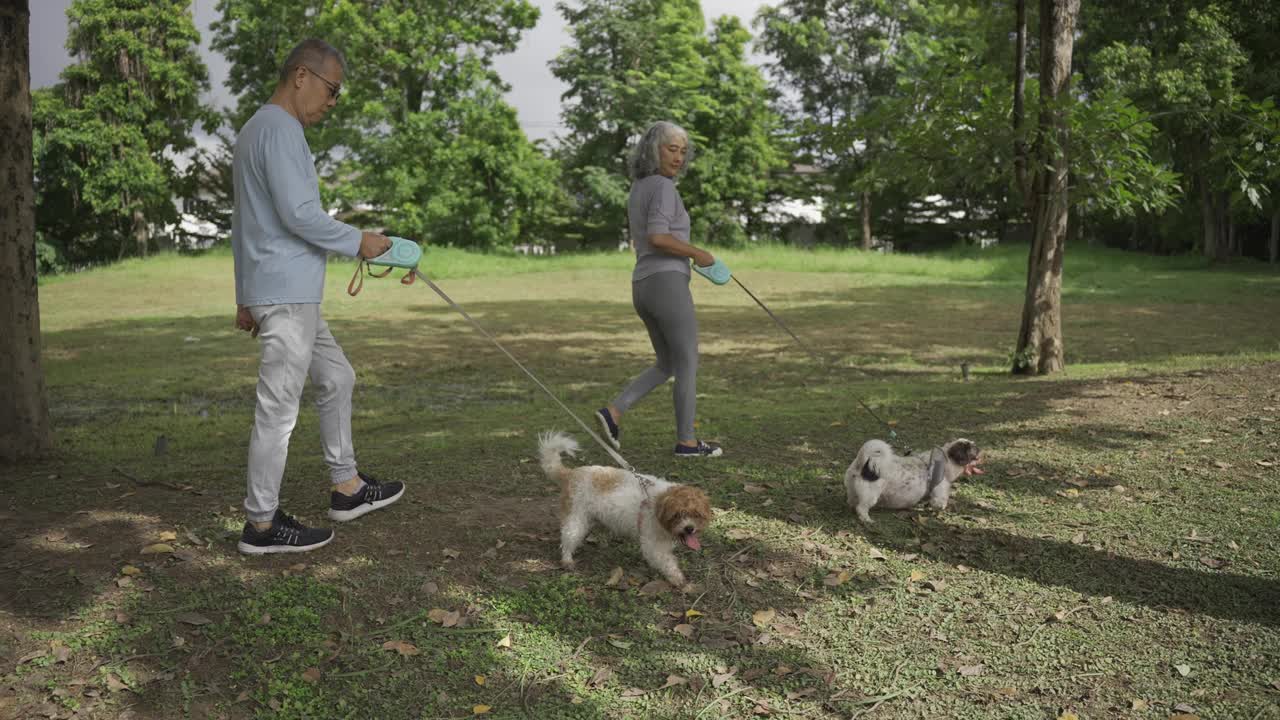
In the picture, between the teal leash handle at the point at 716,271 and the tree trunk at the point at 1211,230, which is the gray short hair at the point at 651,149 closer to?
the teal leash handle at the point at 716,271

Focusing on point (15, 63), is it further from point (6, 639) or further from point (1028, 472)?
point (1028, 472)

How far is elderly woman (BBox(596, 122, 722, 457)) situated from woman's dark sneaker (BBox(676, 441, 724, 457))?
207 millimetres

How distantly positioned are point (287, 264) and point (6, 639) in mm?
1712

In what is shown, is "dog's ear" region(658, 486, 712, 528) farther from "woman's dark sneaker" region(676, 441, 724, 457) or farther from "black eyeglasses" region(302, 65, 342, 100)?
"woman's dark sneaker" region(676, 441, 724, 457)

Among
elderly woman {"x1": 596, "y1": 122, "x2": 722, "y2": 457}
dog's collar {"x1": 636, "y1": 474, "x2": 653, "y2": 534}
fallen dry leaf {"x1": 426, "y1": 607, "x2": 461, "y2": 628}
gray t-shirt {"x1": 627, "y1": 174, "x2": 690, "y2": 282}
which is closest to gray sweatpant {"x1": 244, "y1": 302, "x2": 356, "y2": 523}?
fallen dry leaf {"x1": 426, "y1": 607, "x2": 461, "y2": 628}

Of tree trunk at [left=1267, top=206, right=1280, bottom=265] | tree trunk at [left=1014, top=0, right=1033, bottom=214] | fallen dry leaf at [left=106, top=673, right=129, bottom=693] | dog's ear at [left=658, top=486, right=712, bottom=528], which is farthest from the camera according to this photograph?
tree trunk at [left=1267, top=206, right=1280, bottom=265]

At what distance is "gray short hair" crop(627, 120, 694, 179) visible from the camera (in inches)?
209

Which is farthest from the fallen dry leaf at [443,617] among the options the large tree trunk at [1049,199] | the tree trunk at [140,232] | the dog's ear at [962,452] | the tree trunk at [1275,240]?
the tree trunk at [140,232]

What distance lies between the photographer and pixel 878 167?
10.2 m

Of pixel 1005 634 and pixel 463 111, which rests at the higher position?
pixel 463 111

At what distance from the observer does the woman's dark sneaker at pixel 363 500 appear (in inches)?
175

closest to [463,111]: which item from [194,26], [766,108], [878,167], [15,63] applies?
[194,26]

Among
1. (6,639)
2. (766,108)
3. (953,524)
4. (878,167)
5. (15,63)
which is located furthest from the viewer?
(766,108)

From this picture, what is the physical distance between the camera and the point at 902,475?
4.72m
